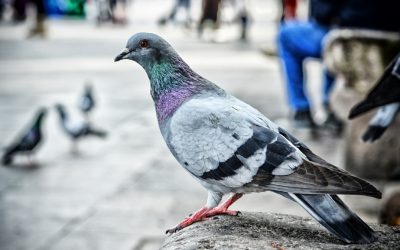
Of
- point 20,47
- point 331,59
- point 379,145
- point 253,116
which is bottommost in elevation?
point 20,47

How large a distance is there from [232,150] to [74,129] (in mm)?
5384

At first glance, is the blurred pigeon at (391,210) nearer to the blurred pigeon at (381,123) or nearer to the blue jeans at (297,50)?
the blurred pigeon at (381,123)

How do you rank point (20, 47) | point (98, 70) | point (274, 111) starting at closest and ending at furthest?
point (274, 111), point (98, 70), point (20, 47)

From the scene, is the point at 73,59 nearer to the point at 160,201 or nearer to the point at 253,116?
the point at 160,201

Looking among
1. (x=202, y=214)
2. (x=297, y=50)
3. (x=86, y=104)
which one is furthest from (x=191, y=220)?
(x=86, y=104)

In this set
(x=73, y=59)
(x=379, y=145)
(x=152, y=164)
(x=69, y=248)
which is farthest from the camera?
(x=73, y=59)

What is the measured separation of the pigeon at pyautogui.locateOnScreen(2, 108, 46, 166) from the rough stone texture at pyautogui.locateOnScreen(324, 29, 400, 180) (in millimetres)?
3004

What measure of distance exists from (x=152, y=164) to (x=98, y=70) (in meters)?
6.25

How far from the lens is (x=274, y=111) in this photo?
9.12 meters

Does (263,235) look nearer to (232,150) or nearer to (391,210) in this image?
(232,150)

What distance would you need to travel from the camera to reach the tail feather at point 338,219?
7.54 ft

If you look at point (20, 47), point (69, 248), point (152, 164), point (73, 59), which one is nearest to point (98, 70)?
point (73, 59)

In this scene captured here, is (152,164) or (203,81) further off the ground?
(203,81)

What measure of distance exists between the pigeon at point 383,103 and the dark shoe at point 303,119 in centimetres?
437
